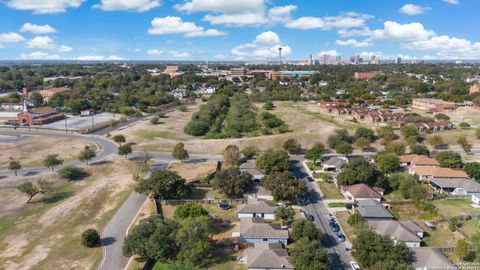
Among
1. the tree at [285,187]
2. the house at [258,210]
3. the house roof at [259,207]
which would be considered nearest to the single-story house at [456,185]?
the tree at [285,187]

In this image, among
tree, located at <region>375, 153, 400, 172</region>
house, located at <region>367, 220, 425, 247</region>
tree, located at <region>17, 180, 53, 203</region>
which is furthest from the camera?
tree, located at <region>375, 153, 400, 172</region>

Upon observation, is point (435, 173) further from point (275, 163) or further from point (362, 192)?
point (275, 163)

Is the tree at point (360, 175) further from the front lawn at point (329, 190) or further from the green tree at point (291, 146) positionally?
the green tree at point (291, 146)

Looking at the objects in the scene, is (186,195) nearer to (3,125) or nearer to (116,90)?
(3,125)

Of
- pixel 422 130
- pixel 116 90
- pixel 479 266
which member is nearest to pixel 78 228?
pixel 479 266

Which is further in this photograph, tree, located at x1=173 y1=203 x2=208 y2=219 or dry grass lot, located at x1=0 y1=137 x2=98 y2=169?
dry grass lot, located at x1=0 y1=137 x2=98 y2=169

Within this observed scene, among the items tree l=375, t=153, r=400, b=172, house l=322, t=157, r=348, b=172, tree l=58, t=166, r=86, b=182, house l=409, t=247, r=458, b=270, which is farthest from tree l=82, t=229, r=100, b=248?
tree l=375, t=153, r=400, b=172

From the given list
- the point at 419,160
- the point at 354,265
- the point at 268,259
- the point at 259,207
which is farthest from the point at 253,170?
the point at 419,160

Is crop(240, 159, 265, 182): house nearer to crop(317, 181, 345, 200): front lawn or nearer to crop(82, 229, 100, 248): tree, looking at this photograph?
crop(317, 181, 345, 200): front lawn
